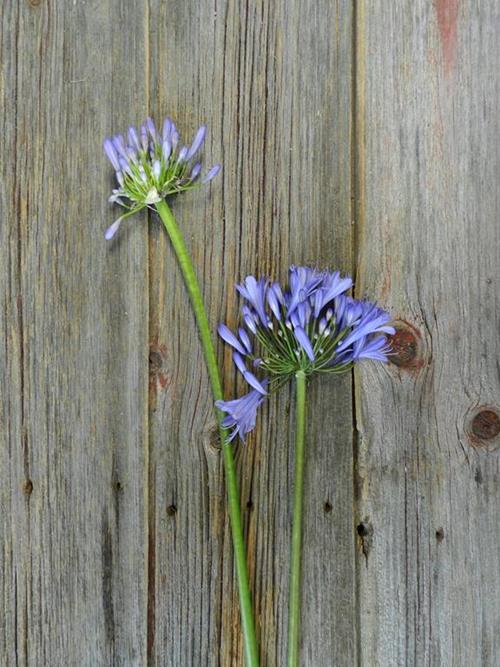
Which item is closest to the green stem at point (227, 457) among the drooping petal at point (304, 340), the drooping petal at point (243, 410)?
the drooping petal at point (243, 410)

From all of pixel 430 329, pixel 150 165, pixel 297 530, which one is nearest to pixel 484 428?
pixel 430 329

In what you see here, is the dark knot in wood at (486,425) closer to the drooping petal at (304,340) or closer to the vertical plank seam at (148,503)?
the drooping petal at (304,340)

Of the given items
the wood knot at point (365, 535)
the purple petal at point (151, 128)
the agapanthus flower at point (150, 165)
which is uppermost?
the purple petal at point (151, 128)

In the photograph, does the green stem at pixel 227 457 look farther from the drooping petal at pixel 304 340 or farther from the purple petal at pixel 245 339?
the drooping petal at pixel 304 340

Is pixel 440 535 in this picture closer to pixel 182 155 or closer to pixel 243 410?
pixel 243 410

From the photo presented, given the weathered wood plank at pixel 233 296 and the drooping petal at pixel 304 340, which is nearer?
the drooping petal at pixel 304 340

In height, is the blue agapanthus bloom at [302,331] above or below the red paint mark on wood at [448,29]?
below

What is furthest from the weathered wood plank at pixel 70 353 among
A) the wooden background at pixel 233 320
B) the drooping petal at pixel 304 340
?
the drooping petal at pixel 304 340
